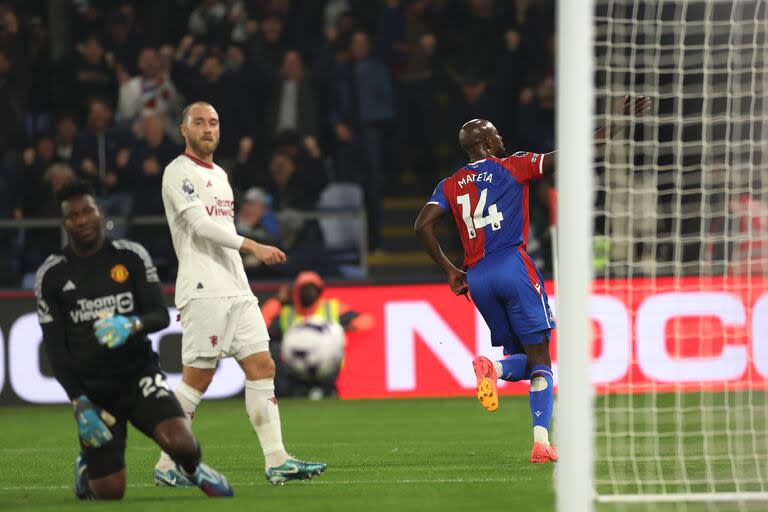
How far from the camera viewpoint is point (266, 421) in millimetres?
6926

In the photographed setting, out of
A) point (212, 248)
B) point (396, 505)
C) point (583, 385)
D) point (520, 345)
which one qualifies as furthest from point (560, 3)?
point (520, 345)

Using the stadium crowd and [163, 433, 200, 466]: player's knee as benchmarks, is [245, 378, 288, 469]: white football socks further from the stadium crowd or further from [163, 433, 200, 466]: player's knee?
the stadium crowd

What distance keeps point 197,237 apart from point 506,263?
1.81 m

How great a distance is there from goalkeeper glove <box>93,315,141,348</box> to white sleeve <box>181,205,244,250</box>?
722 millimetres

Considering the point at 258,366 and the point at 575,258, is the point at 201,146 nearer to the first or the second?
the point at 258,366

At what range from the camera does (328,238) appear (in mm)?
13805

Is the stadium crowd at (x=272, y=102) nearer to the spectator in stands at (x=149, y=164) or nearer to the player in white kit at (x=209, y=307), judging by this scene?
the spectator in stands at (x=149, y=164)

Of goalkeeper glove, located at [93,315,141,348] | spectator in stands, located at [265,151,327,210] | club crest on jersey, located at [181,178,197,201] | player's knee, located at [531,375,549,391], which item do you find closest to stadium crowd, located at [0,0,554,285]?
spectator in stands, located at [265,151,327,210]

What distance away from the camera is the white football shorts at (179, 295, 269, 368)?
6980 millimetres

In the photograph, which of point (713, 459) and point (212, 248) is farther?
point (713, 459)

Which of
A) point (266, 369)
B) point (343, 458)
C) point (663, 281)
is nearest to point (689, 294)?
point (663, 281)

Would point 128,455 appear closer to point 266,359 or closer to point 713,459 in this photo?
point 266,359

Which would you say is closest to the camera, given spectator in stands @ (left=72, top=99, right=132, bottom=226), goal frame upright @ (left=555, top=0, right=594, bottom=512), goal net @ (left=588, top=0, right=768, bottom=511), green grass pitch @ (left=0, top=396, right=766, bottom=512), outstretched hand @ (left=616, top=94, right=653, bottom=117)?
goal frame upright @ (left=555, top=0, right=594, bottom=512)

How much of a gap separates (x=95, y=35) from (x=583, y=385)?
13.0 metres
